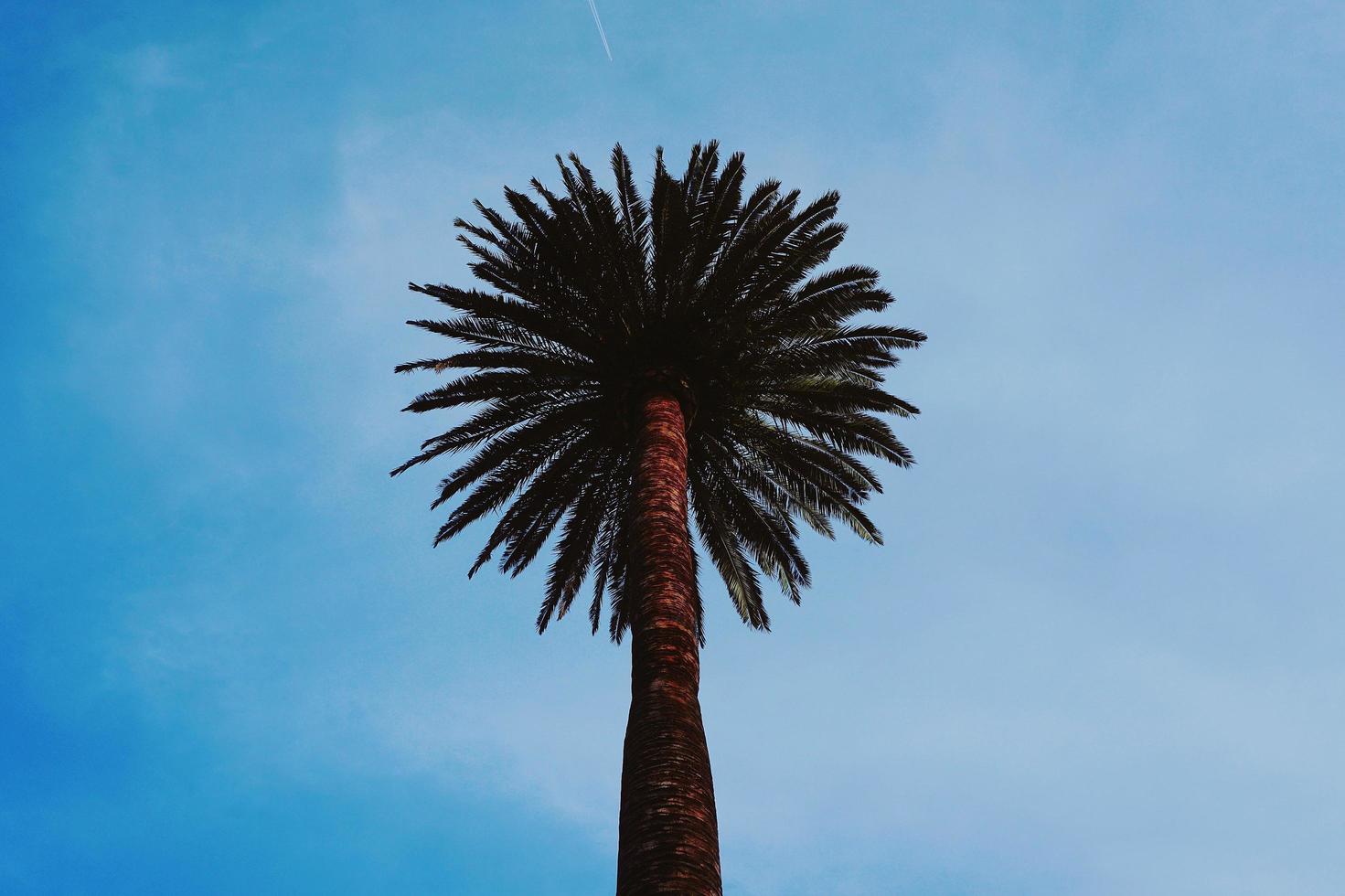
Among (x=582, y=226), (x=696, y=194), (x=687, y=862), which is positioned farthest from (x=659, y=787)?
(x=696, y=194)

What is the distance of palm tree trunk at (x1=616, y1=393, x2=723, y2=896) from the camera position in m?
5.88

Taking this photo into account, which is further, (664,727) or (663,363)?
(663,363)

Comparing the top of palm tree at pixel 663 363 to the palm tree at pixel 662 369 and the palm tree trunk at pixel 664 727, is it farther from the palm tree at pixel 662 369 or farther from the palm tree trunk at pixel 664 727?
the palm tree trunk at pixel 664 727

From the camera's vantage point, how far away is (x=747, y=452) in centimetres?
1393

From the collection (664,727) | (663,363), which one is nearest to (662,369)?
(663,363)

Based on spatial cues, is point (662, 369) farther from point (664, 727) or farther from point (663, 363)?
point (664, 727)

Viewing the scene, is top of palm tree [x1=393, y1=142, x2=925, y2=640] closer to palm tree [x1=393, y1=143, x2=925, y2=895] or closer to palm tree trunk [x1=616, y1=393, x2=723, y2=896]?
palm tree [x1=393, y1=143, x2=925, y2=895]

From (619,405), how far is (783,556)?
4571 millimetres

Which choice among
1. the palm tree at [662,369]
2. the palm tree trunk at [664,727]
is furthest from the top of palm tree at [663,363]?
the palm tree trunk at [664,727]

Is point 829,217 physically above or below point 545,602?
above

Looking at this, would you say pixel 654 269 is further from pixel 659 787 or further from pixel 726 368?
pixel 659 787

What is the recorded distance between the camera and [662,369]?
11.5m

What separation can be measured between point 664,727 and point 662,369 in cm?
556

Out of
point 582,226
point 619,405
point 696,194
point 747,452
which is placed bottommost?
point 619,405
